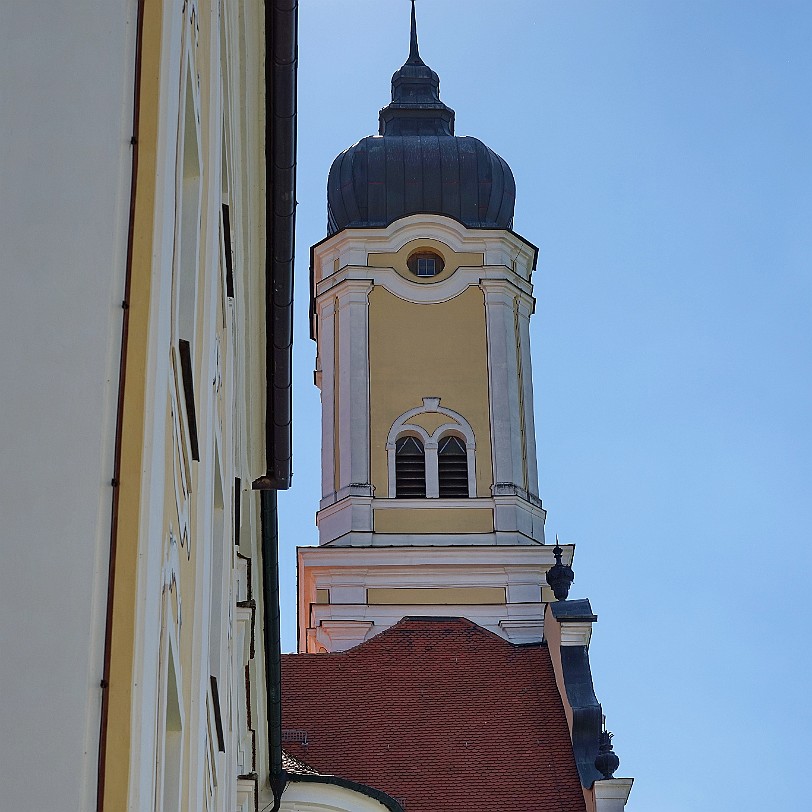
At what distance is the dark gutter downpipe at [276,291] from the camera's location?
7.96 meters

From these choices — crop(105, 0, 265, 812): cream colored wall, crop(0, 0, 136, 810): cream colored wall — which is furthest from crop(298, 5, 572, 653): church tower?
crop(0, 0, 136, 810): cream colored wall

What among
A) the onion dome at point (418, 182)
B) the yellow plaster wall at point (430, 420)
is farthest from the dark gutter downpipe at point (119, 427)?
the onion dome at point (418, 182)

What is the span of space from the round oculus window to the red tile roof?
7034 mm

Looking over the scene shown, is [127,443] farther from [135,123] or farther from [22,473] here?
[135,123]

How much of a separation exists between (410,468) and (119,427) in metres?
24.7

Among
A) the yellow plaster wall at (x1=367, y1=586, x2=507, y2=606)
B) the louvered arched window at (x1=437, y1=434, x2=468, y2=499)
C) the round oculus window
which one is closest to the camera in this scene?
the yellow plaster wall at (x1=367, y1=586, x2=507, y2=606)

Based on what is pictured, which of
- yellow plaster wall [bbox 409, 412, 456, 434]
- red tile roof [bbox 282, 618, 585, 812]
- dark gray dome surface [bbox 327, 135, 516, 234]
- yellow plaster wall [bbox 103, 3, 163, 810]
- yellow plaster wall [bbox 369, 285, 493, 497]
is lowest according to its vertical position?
yellow plaster wall [bbox 103, 3, 163, 810]

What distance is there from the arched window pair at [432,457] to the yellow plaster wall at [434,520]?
35cm

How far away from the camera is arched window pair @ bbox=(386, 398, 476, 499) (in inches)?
1098

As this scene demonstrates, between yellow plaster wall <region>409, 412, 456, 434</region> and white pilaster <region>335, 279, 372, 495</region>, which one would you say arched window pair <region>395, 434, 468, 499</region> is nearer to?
yellow plaster wall <region>409, 412, 456, 434</region>

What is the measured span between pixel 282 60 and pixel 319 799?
9190mm

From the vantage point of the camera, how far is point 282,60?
7969 millimetres

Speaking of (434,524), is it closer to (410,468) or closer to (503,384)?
(410,468)

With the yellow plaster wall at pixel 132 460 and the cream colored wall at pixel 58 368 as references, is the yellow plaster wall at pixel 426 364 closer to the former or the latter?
the yellow plaster wall at pixel 132 460
